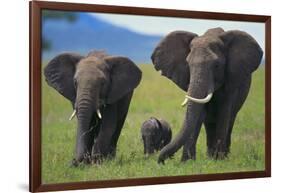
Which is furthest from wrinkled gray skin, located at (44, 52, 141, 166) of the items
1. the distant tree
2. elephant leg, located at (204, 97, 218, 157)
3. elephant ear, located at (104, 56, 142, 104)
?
elephant leg, located at (204, 97, 218, 157)

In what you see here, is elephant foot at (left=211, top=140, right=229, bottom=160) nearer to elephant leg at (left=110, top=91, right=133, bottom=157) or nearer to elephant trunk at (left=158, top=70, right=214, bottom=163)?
elephant trunk at (left=158, top=70, right=214, bottom=163)

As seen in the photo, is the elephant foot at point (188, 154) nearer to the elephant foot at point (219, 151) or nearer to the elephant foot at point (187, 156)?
the elephant foot at point (187, 156)

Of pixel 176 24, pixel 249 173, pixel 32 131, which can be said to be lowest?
pixel 249 173

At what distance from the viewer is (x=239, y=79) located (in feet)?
17.8

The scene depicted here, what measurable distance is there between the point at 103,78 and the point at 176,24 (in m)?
0.68

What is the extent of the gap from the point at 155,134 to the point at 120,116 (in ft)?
0.91

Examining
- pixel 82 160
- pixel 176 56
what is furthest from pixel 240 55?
pixel 82 160

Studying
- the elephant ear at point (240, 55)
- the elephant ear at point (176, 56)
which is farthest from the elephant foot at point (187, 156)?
the elephant ear at point (240, 55)

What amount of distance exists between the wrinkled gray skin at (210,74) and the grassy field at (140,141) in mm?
63

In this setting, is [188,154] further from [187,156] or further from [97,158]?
[97,158]

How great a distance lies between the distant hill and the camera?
4867 mm

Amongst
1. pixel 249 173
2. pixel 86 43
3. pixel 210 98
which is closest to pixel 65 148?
pixel 86 43

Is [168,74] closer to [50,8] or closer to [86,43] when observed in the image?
[86,43]

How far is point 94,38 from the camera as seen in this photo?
5.02 meters
